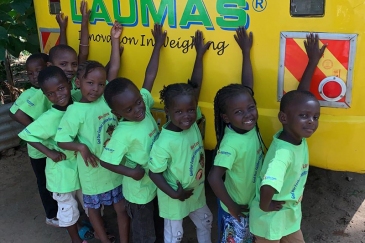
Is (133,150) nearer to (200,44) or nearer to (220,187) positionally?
(220,187)

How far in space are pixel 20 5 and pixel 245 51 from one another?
2.40 meters

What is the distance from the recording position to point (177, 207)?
2605 mm

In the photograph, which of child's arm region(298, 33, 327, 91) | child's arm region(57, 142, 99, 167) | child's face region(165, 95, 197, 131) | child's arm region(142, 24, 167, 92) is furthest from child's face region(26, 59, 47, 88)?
child's arm region(298, 33, 327, 91)

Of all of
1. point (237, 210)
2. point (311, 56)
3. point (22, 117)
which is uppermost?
point (311, 56)

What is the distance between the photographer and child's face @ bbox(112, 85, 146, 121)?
2514 millimetres

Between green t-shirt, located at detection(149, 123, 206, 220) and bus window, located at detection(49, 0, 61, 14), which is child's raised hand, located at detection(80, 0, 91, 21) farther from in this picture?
green t-shirt, located at detection(149, 123, 206, 220)

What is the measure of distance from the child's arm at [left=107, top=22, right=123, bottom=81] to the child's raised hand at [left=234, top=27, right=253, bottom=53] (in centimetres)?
94

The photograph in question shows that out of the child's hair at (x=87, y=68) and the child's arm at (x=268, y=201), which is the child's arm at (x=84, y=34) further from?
the child's arm at (x=268, y=201)

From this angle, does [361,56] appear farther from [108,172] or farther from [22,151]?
[22,151]

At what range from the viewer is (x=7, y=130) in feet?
16.0

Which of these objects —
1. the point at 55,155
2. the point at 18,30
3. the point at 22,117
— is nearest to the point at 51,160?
Result: the point at 55,155

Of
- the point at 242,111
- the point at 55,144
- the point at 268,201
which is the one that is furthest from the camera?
the point at 55,144

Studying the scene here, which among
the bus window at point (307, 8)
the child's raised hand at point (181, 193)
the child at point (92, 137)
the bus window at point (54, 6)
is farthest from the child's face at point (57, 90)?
the bus window at point (307, 8)

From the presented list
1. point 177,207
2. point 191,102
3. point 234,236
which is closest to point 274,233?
point 234,236
